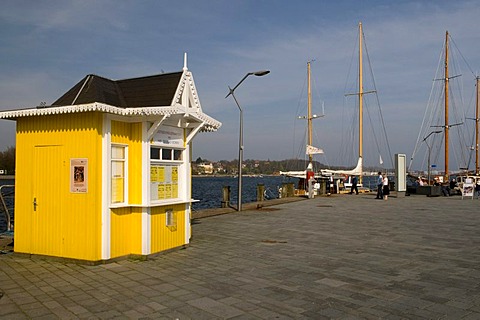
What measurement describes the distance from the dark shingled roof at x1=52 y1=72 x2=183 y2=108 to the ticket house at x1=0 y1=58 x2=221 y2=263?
1.0 inches

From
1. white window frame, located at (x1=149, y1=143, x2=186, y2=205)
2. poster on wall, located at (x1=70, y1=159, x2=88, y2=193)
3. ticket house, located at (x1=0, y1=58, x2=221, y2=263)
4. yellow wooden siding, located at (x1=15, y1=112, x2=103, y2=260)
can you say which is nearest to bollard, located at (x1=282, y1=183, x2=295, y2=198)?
white window frame, located at (x1=149, y1=143, x2=186, y2=205)

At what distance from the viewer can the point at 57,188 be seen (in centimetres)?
961

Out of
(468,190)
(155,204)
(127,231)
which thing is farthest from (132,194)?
(468,190)

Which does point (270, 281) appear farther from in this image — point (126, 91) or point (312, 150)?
point (312, 150)

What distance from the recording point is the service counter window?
10234 millimetres

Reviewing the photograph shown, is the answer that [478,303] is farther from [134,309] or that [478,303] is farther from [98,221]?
[98,221]

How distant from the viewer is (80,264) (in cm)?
923

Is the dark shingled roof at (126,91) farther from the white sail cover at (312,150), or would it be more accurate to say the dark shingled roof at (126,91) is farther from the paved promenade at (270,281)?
the white sail cover at (312,150)

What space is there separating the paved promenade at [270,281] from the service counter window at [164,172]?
1.38 meters

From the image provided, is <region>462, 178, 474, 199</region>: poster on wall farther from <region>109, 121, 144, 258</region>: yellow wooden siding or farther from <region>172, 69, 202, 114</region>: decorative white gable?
<region>109, 121, 144, 258</region>: yellow wooden siding

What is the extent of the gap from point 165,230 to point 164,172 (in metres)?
1.32

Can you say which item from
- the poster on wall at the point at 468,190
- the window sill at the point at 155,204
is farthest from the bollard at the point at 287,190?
the window sill at the point at 155,204

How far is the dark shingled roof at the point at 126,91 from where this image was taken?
9836 millimetres

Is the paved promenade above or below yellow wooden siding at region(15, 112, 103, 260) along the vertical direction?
below
